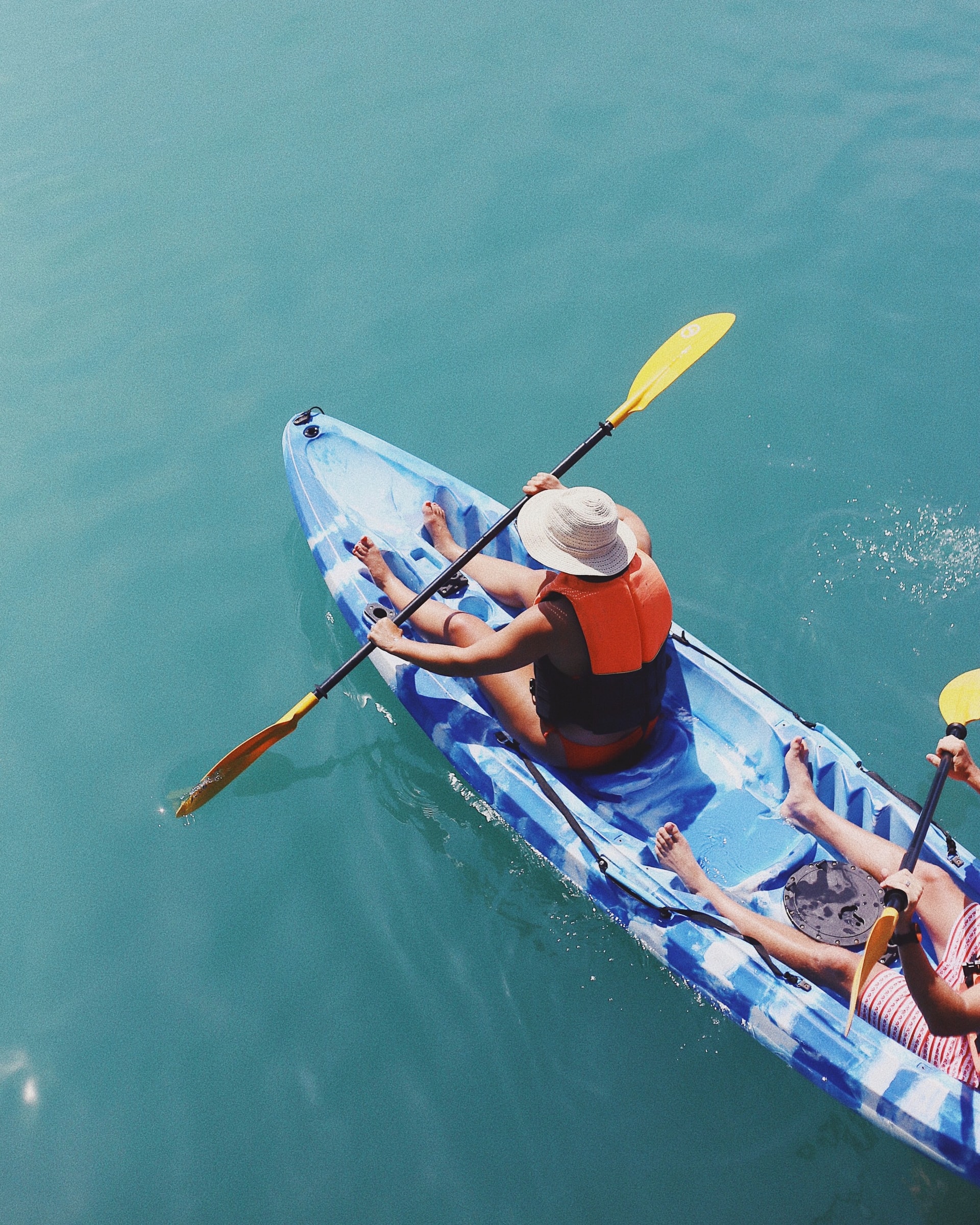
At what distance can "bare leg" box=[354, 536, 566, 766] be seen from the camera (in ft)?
12.5

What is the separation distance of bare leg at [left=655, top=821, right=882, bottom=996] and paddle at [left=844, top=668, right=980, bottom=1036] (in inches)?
2.5

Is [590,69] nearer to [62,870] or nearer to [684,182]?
[684,182]

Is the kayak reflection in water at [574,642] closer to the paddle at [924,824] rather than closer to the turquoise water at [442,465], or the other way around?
the turquoise water at [442,465]

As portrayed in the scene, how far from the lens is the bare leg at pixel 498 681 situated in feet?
12.5

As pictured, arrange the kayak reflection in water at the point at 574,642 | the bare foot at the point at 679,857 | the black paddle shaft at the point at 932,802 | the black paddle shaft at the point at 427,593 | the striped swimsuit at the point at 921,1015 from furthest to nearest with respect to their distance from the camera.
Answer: the black paddle shaft at the point at 427,593 < the bare foot at the point at 679,857 < the kayak reflection in water at the point at 574,642 < the striped swimsuit at the point at 921,1015 < the black paddle shaft at the point at 932,802

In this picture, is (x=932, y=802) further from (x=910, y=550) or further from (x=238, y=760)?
(x=238, y=760)

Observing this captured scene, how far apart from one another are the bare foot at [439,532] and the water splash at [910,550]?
169 centimetres

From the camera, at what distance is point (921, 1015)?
2932mm

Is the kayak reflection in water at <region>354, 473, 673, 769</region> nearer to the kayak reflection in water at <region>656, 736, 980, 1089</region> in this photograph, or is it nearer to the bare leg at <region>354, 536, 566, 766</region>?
the bare leg at <region>354, 536, 566, 766</region>

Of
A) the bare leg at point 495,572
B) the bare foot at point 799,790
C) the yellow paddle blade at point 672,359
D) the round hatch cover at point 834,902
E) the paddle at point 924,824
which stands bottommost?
the round hatch cover at point 834,902

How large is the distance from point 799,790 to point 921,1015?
853mm

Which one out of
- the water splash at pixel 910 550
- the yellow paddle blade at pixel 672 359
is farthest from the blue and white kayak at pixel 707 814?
the water splash at pixel 910 550

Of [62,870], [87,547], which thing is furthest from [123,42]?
[62,870]

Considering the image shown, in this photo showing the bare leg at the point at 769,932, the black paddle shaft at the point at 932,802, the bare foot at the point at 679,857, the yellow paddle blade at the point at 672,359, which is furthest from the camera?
the yellow paddle blade at the point at 672,359
